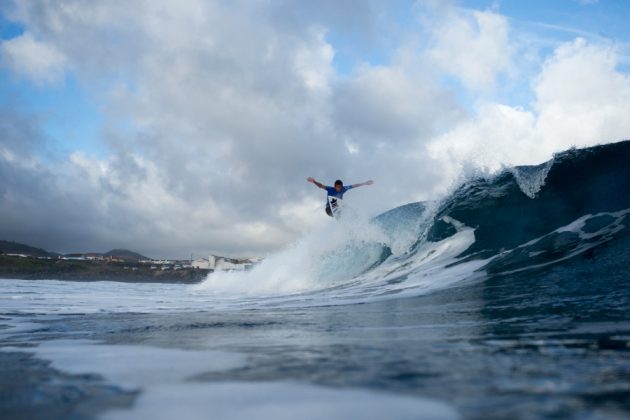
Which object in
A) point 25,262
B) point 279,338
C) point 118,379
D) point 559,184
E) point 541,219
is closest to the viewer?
point 118,379

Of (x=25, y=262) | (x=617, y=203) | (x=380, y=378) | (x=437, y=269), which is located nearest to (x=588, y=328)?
(x=380, y=378)

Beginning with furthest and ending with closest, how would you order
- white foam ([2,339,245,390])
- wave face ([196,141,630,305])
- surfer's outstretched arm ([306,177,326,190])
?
surfer's outstretched arm ([306,177,326,190])
wave face ([196,141,630,305])
white foam ([2,339,245,390])

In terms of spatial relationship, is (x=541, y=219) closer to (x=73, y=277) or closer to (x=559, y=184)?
(x=559, y=184)

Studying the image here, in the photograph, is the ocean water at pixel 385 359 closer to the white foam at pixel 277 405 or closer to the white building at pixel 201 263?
the white foam at pixel 277 405

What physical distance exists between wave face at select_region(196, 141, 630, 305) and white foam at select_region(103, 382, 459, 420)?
4.50 m

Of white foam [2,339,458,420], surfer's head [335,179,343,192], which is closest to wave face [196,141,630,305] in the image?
surfer's head [335,179,343,192]

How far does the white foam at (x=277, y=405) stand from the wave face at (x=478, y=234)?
450 centimetres

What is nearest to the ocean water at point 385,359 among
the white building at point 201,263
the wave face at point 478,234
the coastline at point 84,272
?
the wave face at point 478,234

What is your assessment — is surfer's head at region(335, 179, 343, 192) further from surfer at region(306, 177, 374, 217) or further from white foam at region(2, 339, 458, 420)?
white foam at region(2, 339, 458, 420)

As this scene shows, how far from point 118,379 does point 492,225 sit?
27.7 ft

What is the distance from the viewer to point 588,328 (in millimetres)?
2234

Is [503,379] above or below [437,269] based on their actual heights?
below

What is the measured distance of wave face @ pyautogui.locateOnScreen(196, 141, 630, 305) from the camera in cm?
647

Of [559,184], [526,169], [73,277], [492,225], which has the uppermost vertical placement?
[526,169]
